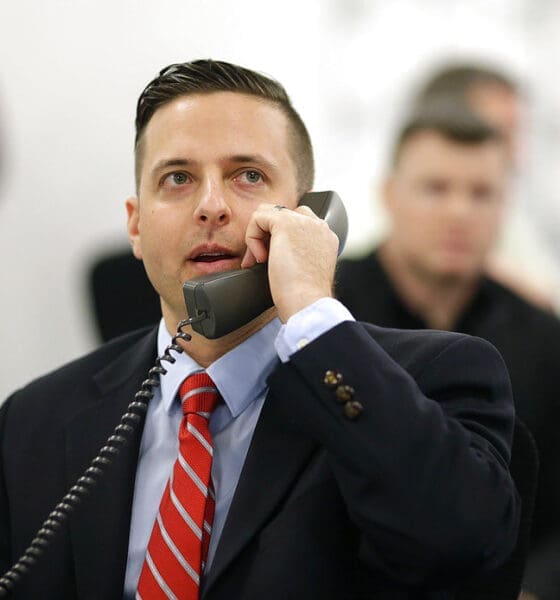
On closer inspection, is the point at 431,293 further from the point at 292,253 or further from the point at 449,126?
the point at 292,253

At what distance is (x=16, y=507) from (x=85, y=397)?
166mm

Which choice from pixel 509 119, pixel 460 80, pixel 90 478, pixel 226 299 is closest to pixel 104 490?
pixel 90 478

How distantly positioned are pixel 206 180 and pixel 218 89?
12cm

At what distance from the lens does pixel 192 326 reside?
1211 mm

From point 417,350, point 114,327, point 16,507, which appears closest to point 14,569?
point 16,507

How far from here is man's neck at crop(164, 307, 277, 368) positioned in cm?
133

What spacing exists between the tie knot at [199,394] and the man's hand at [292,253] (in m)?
0.15

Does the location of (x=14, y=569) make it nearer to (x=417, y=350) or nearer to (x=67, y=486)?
(x=67, y=486)

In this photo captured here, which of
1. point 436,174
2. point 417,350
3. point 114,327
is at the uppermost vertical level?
point 417,350

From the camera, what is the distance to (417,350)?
4.04 feet

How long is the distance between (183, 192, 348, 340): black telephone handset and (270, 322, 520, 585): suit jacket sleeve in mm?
117

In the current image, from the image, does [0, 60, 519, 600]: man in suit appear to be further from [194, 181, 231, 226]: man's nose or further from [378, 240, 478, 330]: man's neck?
[378, 240, 478, 330]: man's neck

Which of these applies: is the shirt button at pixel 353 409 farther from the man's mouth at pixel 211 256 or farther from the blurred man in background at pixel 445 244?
the blurred man in background at pixel 445 244

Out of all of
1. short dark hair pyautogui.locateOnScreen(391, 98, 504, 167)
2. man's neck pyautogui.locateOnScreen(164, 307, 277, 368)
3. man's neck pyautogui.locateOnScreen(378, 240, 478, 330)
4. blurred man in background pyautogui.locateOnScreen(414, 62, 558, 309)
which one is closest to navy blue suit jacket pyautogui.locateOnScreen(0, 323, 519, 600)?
man's neck pyautogui.locateOnScreen(164, 307, 277, 368)
